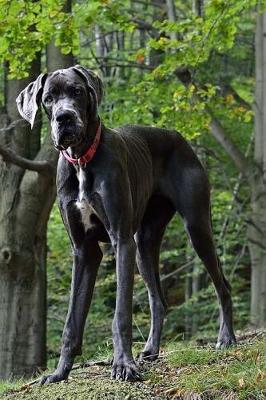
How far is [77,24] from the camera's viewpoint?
9.58 m

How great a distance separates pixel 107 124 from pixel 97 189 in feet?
22.6

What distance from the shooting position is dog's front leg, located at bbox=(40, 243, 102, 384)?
5688mm

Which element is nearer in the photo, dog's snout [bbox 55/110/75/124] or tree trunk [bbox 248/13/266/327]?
dog's snout [bbox 55/110/75/124]

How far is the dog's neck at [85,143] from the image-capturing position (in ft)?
17.8

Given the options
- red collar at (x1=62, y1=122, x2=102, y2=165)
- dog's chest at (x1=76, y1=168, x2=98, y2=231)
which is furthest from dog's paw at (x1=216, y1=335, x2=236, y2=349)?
red collar at (x1=62, y1=122, x2=102, y2=165)

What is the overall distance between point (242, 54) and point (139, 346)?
10.6 m

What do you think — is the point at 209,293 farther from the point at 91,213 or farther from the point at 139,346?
the point at 91,213

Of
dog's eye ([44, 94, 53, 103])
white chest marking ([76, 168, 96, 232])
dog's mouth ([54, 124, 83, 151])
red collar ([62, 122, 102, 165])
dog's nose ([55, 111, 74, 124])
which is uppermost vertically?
dog's eye ([44, 94, 53, 103])

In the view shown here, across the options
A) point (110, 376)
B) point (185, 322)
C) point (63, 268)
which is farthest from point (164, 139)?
point (185, 322)

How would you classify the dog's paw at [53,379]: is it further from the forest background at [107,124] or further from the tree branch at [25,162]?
the tree branch at [25,162]

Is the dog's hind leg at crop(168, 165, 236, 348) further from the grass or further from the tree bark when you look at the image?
the tree bark

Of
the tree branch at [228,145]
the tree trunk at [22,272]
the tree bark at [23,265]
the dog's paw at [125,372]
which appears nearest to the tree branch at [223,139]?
the tree branch at [228,145]

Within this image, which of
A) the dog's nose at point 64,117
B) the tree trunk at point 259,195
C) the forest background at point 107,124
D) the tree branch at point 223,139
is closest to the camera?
the dog's nose at point 64,117

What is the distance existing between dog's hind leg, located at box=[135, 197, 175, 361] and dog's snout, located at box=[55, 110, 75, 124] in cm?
184
